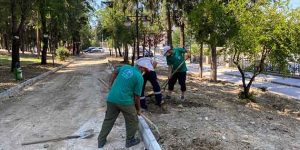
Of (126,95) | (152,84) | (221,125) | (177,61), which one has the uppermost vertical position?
(177,61)

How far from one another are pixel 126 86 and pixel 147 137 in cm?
112

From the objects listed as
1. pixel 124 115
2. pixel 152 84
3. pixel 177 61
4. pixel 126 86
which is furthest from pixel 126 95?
pixel 177 61

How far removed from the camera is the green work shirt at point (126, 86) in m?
6.65

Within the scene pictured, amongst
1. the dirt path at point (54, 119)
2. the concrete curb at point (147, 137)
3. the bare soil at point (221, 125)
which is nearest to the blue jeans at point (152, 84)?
the bare soil at point (221, 125)

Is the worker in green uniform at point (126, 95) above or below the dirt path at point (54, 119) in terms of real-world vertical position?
above

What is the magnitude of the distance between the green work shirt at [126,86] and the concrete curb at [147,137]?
0.74 metres

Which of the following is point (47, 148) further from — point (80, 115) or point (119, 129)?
point (80, 115)

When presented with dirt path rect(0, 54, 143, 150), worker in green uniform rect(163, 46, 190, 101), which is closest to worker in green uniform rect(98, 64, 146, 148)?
dirt path rect(0, 54, 143, 150)

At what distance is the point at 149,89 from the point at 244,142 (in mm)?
6972

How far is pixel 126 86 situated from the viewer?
6656 millimetres

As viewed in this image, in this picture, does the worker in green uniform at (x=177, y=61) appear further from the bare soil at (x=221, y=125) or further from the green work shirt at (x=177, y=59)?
the bare soil at (x=221, y=125)

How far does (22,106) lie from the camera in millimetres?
11781

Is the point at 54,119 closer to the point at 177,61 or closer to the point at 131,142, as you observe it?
the point at 131,142

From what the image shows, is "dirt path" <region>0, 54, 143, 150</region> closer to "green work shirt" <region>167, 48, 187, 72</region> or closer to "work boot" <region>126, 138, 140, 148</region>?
"work boot" <region>126, 138, 140, 148</region>
